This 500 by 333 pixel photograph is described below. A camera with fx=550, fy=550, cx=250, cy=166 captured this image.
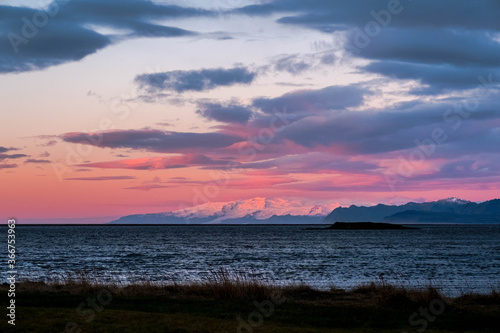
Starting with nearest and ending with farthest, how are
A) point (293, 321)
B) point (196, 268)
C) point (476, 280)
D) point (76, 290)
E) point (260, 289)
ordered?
point (293, 321) → point (260, 289) → point (76, 290) → point (476, 280) → point (196, 268)

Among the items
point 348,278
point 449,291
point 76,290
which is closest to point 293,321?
point 76,290

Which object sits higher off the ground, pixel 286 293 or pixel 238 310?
pixel 238 310

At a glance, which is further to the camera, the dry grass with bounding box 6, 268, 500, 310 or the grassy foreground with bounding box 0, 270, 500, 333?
the dry grass with bounding box 6, 268, 500, 310

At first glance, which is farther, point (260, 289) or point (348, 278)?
point (348, 278)

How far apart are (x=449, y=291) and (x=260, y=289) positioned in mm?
17033

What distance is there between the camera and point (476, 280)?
1815 inches

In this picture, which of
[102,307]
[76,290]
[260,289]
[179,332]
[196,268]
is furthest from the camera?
[196,268]

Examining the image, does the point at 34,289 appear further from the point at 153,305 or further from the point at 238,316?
the point at 238,316

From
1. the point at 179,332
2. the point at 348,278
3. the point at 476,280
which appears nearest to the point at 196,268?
the point at 348,278

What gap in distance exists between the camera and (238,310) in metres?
22.2

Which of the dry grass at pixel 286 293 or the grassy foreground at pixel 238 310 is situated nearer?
the grassy foreground at pixel 238 310

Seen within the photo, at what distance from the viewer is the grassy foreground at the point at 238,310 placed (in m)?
18.2

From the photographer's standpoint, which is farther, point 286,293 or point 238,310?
point 286,293

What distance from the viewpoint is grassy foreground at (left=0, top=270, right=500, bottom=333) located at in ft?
59.7
